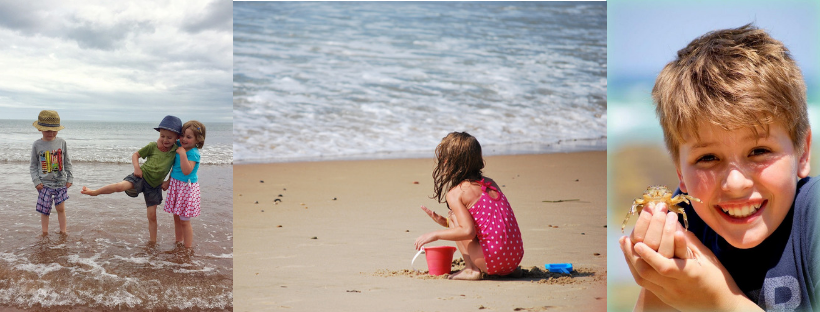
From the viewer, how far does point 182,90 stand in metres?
4.32

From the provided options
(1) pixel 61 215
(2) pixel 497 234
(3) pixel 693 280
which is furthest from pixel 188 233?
(3) pixel 693 280

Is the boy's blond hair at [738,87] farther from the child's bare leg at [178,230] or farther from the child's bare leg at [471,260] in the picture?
the child's bare leg at [178,230]

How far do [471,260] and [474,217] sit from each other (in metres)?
0.20

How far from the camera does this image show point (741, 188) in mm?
1180

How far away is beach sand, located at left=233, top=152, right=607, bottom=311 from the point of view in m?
2.77

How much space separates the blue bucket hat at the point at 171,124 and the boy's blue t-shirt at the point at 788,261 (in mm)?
3214

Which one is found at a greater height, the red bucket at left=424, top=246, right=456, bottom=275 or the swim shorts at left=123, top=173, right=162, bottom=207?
the swim shorts at left=123, top=173, right=162, bottom=207

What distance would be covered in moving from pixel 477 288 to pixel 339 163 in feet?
12.0

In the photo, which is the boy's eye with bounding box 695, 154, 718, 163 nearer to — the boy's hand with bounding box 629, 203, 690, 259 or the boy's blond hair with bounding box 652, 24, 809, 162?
the boy's blond hair with bounding box 652, 24, 809, 162

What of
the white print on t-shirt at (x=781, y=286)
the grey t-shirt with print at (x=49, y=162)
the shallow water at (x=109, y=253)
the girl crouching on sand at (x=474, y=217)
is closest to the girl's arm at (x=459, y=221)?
the girl crouching on sand at (x=474, y=217)

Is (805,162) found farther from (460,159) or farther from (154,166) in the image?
(154,166)

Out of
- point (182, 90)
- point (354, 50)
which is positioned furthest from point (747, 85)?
point (354, 50)

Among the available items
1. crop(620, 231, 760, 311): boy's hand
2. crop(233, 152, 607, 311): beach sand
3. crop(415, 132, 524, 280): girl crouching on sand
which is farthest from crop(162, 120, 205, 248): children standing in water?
crop(620, 231, 760, 311): boy's hand

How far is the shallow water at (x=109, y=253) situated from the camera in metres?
3.27
